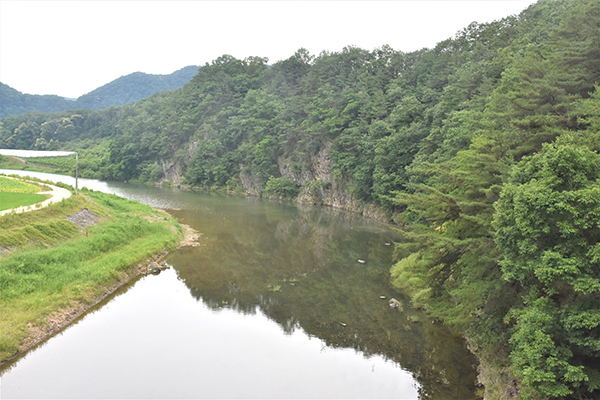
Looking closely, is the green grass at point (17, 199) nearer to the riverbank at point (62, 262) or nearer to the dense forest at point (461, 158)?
the riverbank at point (62, 262)

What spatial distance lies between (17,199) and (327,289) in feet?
73.4

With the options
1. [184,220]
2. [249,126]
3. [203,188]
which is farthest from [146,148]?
[184,220]

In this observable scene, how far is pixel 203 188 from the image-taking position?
82375mm

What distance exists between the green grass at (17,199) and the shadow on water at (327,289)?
10.2 metres

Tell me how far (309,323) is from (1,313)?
12396 mm

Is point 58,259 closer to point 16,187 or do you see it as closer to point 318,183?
point 16,187

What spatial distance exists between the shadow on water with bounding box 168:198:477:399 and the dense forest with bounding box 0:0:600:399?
48.1 inches

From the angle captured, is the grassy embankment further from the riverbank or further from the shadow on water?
the shadow on water

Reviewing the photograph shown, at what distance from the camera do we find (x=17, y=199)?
1074 inches

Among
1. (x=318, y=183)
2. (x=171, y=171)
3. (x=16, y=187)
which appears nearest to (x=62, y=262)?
(x=16, y=187)

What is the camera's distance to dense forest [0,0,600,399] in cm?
964

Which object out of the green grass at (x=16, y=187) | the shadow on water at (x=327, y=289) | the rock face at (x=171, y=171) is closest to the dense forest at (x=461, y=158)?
the rock face at (x=171, y=171)

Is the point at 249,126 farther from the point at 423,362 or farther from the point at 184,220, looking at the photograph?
the point at 423,362

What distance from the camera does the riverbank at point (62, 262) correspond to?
1566 cm
